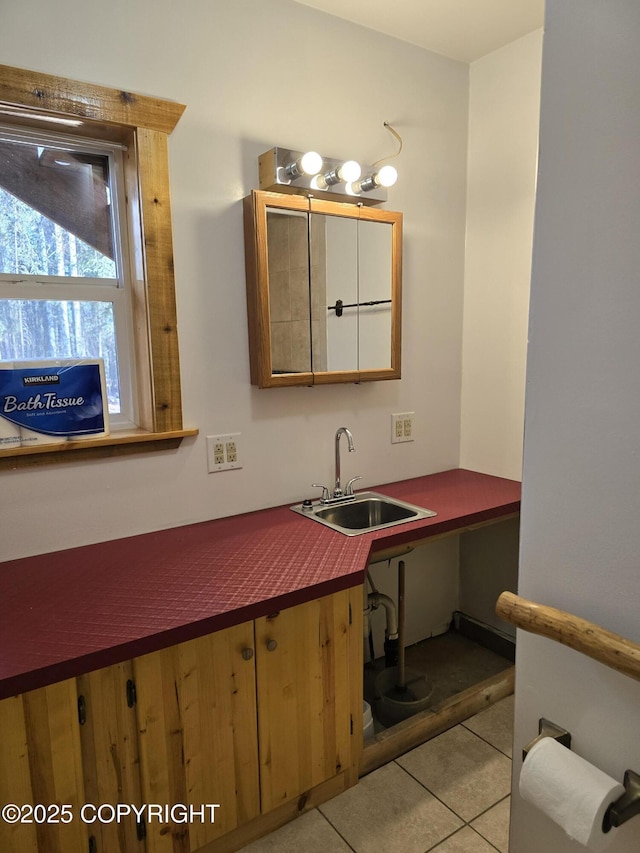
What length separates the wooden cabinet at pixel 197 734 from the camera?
120 cm

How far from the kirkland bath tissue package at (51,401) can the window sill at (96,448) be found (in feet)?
0.09

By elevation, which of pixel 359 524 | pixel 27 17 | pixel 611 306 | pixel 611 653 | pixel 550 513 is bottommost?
pixel 359 524

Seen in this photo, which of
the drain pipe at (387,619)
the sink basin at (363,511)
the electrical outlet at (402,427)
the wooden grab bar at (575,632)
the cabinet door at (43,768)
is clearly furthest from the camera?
the electrical outlet at (402,427)

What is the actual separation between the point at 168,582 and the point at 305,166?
1.39 metres

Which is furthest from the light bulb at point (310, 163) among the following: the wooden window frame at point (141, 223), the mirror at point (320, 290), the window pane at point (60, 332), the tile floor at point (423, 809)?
the tile floor at point (423, 809)

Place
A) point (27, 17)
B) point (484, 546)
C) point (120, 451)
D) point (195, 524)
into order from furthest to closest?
point (484, 546), point (195, 524), point (120, 451), point (27, 17)

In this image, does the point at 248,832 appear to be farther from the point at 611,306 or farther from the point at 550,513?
the point at 611,306

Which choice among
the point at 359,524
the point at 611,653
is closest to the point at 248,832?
the point at 359,524

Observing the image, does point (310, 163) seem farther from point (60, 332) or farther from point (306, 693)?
point (306, 693)

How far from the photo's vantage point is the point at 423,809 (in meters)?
1.71

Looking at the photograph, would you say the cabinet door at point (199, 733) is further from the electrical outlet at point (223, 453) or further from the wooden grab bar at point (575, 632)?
the wooden grab bar at point (575, 632)

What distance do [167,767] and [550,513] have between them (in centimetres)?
112

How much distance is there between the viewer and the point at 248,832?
61.9 inches

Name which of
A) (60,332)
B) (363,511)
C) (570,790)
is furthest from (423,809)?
(60,332)
